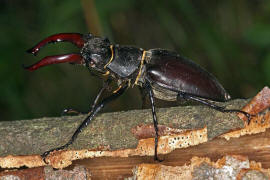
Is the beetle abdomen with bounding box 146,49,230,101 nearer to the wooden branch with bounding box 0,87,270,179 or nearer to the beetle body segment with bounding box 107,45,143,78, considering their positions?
the beetle body segment with bounding box 107,45,143,78

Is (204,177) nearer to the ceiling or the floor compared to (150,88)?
nearer to the floor

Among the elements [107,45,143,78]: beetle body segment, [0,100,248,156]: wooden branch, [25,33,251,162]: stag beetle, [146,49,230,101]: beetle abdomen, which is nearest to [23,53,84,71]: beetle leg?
[25,33,251,162]: stag beetle

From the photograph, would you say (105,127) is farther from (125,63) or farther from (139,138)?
(125,63)

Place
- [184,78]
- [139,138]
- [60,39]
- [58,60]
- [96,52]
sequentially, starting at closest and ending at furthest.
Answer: [139,138]
[58,60]
[60,39]
[184,78]
[96,52]

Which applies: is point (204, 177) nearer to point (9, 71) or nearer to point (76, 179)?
point (76, 179)

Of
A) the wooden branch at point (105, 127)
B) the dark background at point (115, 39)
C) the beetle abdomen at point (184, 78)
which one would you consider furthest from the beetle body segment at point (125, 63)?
the dark background at point (115, 39)

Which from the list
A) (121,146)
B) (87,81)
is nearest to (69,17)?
(87,81)

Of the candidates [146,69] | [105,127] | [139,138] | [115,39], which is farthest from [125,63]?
[115,39]
